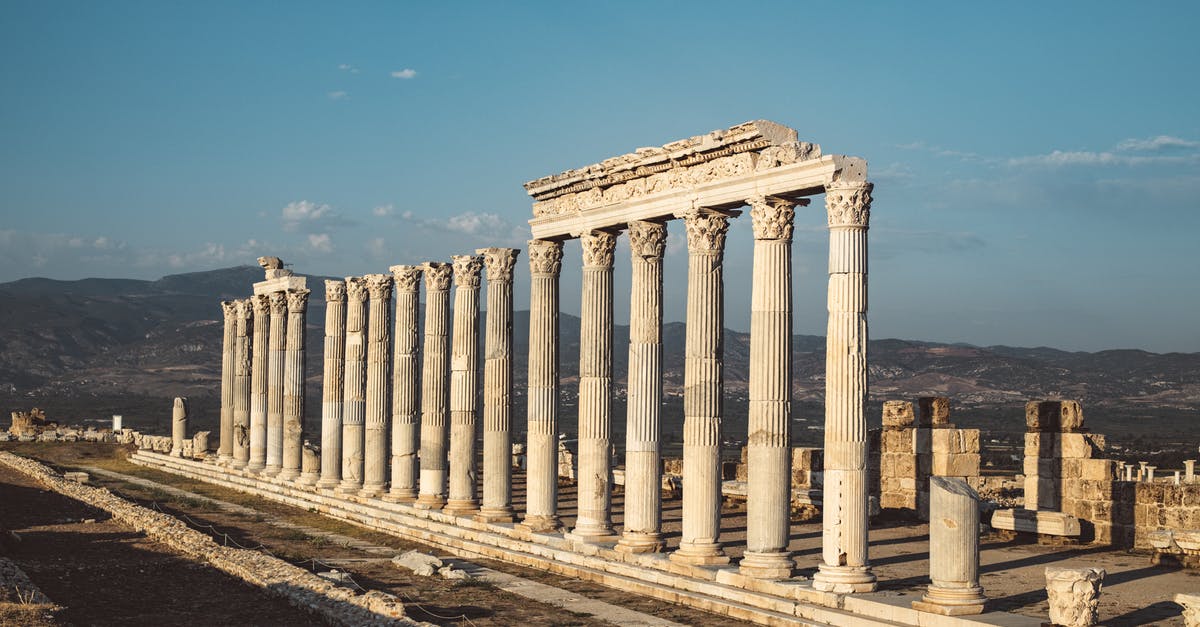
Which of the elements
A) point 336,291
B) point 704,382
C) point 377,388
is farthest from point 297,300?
point 704,382

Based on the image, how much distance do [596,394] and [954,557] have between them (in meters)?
10.3

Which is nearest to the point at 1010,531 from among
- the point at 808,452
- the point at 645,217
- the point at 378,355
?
the point at 808,452

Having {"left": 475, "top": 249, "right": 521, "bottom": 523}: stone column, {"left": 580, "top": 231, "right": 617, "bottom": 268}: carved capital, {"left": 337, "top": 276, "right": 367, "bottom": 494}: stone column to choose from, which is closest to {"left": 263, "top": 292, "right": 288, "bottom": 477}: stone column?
{"left": 337, "top": 276, "right": 367, "bottom": 494}: stone column

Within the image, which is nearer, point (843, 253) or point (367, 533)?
point (843, 253)

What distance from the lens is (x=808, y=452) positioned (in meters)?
35.7

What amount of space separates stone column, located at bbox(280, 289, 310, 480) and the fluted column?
17.4 feet

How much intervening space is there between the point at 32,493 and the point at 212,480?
23.2 ft

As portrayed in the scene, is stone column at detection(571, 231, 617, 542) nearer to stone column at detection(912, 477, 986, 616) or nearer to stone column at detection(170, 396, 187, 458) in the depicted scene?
stone column at detection(912, 477, 986, 616)

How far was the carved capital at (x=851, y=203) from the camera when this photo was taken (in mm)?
19734

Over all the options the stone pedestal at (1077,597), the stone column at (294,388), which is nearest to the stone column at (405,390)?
the stone column at (294,388)

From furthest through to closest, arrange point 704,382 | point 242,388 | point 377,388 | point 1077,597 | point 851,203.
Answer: point 242,388 < point 377,388 < point 704,382 < point 851,203 < point 1077,597

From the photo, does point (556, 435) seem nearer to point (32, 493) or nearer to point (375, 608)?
point (375, 608)

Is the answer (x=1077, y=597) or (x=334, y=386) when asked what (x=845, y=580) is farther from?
(x=334, y=386)

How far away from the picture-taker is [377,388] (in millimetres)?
37094
